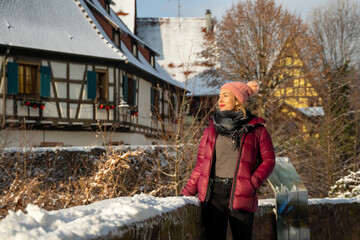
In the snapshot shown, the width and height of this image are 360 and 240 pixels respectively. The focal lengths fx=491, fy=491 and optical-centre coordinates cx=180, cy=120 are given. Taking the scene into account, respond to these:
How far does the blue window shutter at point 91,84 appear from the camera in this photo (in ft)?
58.9

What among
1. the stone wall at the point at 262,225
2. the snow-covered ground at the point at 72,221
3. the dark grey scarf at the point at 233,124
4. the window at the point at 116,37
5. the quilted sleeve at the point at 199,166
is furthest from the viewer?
the window at the point at 116,37

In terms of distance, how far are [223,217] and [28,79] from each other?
14.6 meters

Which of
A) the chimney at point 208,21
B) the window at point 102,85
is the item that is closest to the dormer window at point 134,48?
the window at point 102,85

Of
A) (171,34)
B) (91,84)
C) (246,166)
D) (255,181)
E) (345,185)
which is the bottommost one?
(345,185)

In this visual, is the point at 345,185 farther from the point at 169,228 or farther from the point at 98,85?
the point at 98,85

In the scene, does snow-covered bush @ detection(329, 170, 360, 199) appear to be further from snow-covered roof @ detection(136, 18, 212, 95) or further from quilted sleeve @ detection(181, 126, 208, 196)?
snow-covered roof @ detection(136, 18, 212, 95)

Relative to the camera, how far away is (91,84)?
18047 millimetres

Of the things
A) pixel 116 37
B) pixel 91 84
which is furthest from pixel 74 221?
pixel 116 37

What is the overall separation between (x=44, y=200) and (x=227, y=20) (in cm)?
1935

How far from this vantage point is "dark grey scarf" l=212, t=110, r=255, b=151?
3.79 meters

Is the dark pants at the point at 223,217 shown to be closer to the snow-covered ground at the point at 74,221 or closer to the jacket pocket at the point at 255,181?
the jacket pocket at the point at 255,181

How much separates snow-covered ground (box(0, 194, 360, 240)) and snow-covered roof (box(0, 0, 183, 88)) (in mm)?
14462

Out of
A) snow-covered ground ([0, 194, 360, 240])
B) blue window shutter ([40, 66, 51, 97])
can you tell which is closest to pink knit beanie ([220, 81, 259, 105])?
snow-covered ground ([0, 194, 360, 240])

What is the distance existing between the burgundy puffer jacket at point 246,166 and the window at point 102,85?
49.0 ft
